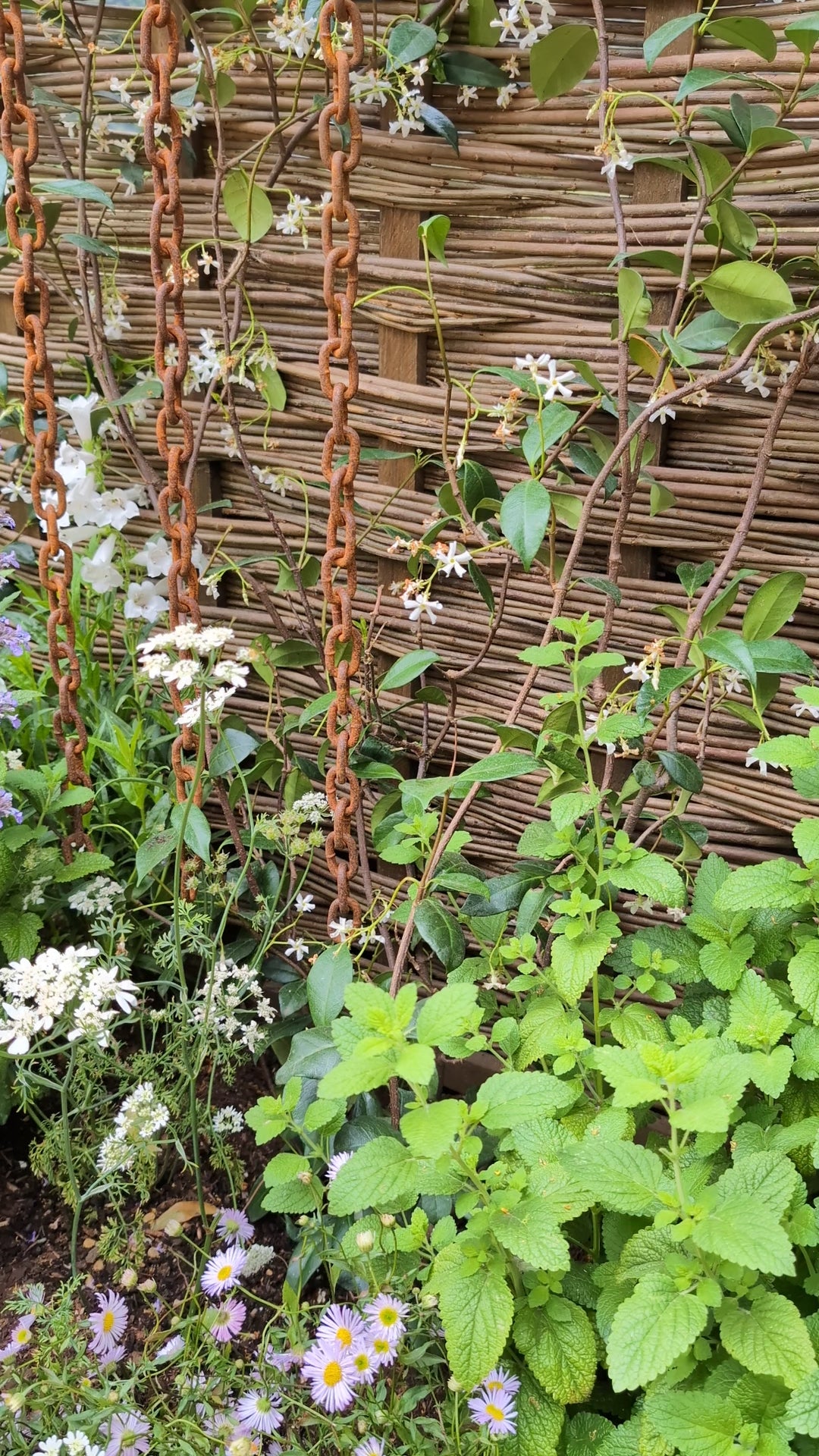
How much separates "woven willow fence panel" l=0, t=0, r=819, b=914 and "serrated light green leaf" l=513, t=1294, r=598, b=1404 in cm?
58

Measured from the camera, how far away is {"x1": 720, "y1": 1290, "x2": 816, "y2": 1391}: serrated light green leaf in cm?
74

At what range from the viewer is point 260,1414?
85 cm

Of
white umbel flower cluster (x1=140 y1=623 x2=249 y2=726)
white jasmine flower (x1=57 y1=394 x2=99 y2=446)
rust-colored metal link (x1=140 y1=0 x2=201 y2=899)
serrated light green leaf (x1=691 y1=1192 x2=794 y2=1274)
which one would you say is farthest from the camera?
white jasmine flower (x1=57 y1=394 x2=99 y2=446)

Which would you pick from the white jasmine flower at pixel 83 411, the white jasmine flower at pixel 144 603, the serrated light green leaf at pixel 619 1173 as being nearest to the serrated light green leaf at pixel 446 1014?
the serrated light green leaf at pixel 619 1173

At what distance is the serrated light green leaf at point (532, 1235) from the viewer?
0.78m

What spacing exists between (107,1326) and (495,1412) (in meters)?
0.35

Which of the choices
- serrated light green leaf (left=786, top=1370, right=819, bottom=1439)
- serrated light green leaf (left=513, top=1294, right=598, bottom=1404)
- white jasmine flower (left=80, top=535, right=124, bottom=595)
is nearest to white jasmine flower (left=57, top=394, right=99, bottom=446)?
white jasmine flower (left=80, top=535, right=124, bottom=595)

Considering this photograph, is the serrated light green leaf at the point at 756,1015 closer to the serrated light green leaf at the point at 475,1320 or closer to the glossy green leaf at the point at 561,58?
the serrated light green leaf at the point at 475,1320

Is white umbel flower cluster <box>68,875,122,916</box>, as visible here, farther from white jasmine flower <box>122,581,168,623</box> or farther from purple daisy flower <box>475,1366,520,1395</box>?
purple daisy flower <box>475,1366,520,1395</box>

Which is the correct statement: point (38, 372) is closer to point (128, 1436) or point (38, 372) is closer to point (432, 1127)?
point (432, 1127)

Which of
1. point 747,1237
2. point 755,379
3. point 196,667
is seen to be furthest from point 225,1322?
point 755,379

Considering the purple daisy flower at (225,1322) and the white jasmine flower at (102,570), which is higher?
the white jasmine flower at (102,570)

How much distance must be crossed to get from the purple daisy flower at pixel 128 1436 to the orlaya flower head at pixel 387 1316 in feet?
0.69

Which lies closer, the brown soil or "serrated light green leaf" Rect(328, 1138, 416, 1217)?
"serrated light green leaf" Rect(328, 1138, 416, 1217)
